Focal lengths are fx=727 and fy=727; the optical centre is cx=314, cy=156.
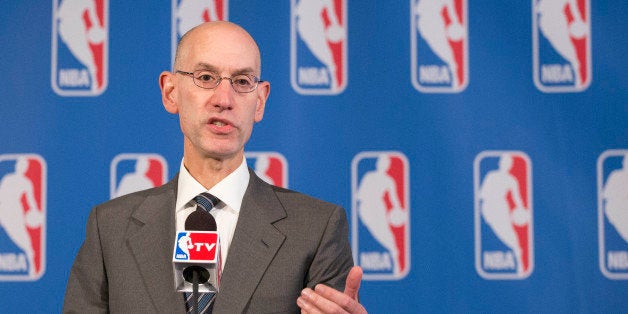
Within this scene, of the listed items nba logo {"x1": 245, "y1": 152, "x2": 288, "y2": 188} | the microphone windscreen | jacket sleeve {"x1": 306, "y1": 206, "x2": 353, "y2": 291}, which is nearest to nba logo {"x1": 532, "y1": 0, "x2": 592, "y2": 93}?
nba logo {"x1": 245, "y1": 152, "x2": 288, "y2": 188}

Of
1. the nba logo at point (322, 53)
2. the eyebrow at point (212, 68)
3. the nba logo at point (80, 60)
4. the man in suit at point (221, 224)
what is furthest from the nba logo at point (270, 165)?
the eyebrow at point (212, 68)

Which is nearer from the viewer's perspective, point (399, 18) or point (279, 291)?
point (279, 291)

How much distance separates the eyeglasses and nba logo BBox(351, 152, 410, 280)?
0.98 metres

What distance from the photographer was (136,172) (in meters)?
2.62

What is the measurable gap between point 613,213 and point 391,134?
2.71 ft

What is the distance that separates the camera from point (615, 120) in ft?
8.46

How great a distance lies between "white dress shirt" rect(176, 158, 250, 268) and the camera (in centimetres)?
164

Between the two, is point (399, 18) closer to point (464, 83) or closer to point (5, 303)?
point (464, 83)

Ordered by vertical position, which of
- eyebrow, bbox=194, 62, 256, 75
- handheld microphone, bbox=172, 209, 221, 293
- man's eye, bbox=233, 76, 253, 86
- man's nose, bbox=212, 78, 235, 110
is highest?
eyebrow, bbox=194, 62, 256, 75

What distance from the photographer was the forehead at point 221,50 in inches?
65.1

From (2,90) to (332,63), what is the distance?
47.5 inches

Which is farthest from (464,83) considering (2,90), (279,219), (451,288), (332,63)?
(2,90)

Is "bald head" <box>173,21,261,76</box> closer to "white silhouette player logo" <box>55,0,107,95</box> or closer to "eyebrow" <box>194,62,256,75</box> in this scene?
"eyebrow" <box>194,62,256,75</box>

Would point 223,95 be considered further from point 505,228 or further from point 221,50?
point 505,228
